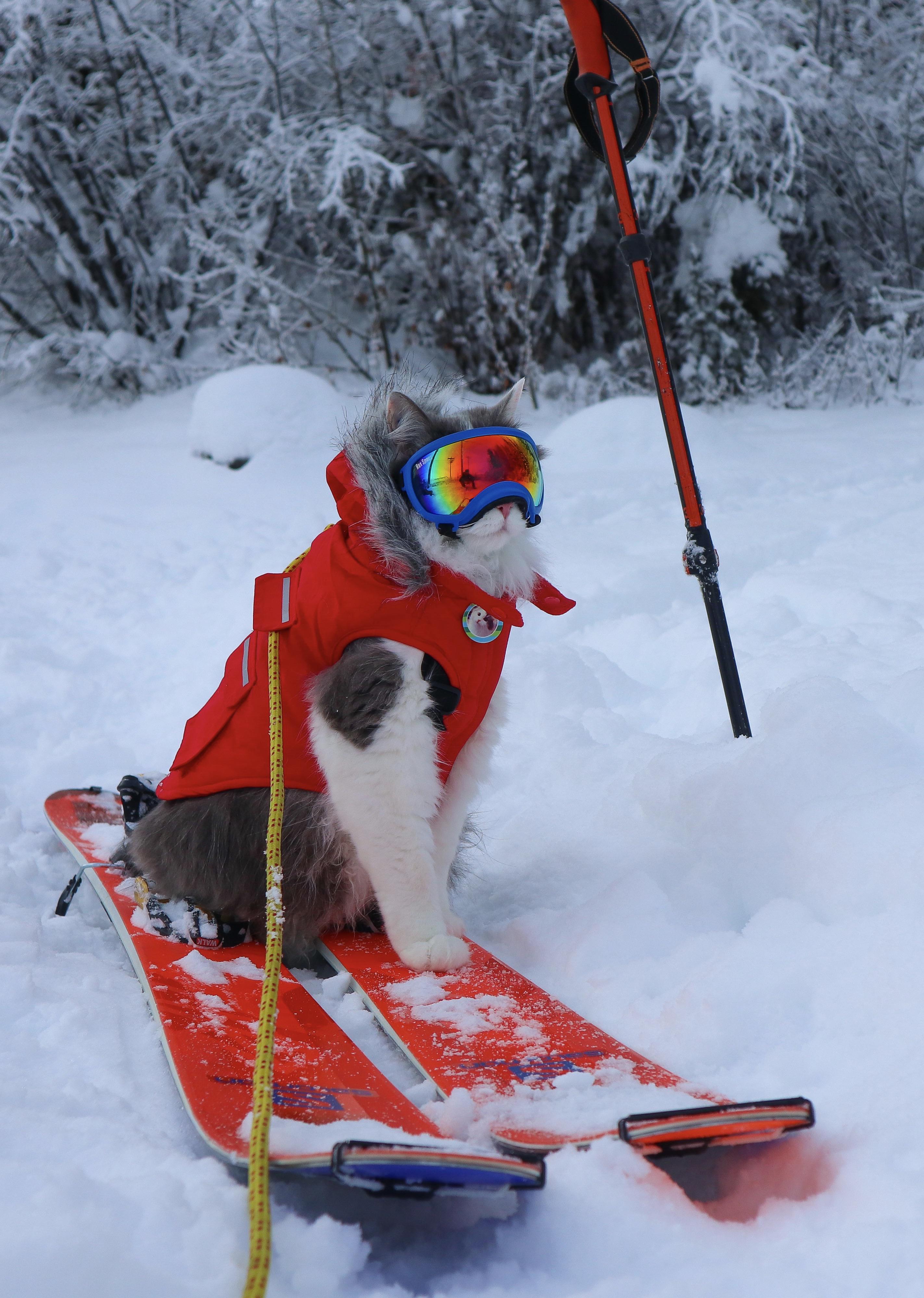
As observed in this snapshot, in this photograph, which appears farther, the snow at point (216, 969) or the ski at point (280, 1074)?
the snow at point (216, 969)

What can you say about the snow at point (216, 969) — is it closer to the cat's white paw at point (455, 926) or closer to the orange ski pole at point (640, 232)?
the cat's white paw at point (455, 926)

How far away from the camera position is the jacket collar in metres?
1.80

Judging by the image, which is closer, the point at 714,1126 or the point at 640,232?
the point at 714,1126

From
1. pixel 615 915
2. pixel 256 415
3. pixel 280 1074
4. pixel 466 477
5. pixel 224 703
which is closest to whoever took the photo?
pixel 280 1074

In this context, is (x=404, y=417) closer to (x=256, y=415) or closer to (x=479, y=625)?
(x=479, y=625)

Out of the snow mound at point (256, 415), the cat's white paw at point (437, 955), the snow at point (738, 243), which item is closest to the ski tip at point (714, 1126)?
the cat's white paw at point (437, 955)

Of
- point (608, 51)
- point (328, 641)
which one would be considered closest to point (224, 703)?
point (328, 641)

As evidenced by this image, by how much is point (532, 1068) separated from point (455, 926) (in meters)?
0.50

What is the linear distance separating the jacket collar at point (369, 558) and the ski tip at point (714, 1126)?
906 millimetres

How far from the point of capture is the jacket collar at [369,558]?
1803 mm

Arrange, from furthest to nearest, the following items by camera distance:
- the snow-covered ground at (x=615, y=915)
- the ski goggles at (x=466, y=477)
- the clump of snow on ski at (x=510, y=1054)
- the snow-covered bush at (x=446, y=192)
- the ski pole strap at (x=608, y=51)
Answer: the snow-covered bush at (x=446, y=192) < the ski pole strap at (x=608, y=51) < the ski goggles at (x=466, y=477) < the clump of snow on ski at (x=510, y=1054) < the snow-covered ground at (x=615, y=915)

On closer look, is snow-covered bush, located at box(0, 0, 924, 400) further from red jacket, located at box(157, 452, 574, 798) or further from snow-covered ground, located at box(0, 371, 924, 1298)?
red jacket, located at box(157, 452, 574, 798)

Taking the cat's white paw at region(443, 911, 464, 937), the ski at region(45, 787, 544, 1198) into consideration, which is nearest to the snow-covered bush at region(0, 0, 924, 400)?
the cat's white paw at region(443, 911, 464, 937)

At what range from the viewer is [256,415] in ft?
21.4
